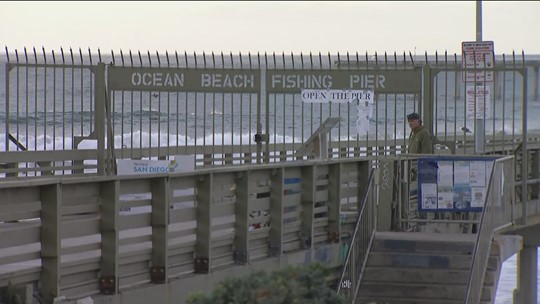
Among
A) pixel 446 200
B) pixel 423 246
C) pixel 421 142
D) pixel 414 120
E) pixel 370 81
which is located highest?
pixel 370 81

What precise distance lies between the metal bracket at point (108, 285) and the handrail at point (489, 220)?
12.2 ft

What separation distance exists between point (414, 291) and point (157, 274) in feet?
12.3

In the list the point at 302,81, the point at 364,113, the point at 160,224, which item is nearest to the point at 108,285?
the point at 160,224

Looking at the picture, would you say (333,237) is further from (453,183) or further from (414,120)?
(414,120)

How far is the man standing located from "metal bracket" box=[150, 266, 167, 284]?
19.2 feet

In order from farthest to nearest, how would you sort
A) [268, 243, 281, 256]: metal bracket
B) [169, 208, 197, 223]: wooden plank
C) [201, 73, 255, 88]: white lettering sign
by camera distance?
[201, 73, 255, 88]: white lettering sign < [268, 243, 281, 256]: metal bracket < [169, 208, 197, 223]: wooden plank

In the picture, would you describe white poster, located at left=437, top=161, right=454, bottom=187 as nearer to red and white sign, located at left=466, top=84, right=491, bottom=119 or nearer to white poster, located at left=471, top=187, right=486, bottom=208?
white poster, located at left=471, top=187, right=486, bottom=208

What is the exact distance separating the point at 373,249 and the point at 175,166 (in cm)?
346

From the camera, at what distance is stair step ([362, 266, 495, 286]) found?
45.5ft

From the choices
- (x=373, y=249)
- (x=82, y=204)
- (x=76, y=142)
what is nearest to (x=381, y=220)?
(x=373, y=249)

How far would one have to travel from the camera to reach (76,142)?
57.3ft

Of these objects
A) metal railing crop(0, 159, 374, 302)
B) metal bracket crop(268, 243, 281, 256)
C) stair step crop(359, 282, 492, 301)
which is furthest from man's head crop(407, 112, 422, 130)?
metal bracket crop(268, 243, 281, 256)

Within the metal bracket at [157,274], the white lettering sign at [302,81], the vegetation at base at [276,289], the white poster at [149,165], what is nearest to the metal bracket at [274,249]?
the metal bracket at [157,274]

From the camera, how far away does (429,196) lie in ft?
49.8
